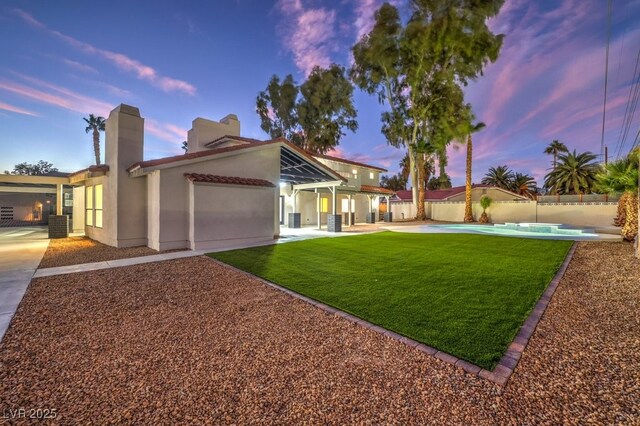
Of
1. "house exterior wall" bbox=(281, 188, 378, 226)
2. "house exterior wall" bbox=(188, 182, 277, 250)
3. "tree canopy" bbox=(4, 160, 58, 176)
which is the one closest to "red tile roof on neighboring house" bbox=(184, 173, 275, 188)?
"house exterior wall" bbox=(188, 182, 277, 250)

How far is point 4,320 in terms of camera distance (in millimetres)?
4078

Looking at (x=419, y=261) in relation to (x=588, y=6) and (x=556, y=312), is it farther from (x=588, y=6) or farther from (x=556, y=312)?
(x=588, y=6)

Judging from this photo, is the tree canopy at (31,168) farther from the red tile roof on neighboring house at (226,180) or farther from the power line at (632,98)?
the power line at (632,98)

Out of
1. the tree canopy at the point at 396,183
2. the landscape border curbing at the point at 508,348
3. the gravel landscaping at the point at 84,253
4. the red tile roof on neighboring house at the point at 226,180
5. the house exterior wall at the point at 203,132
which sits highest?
the tree canopy at the point at 396,183

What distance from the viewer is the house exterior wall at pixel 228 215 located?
396 inches

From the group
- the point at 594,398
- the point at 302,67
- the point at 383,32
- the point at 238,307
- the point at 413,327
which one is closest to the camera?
the point at 594,398

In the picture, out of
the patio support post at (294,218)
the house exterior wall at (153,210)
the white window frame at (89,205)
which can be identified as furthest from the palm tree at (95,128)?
the house exterior wall at (153,210)

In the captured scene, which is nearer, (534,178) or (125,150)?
(125,150)

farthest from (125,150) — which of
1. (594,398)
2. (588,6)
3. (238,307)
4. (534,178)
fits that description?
(534,178)

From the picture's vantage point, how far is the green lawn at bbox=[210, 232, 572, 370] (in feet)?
12.1

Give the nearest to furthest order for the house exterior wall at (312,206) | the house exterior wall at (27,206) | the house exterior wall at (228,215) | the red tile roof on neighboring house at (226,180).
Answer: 1. the red tile roof on neighboring house at (226,180)
2. the house exterior wall at (228,215)
3. the house exterior wall at (312,206)
4. the house exterior wall at (27,206)

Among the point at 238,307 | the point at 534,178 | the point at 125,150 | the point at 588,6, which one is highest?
the point at 588,6

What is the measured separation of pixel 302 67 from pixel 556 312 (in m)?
33.1

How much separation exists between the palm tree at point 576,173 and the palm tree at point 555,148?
6392 mm
